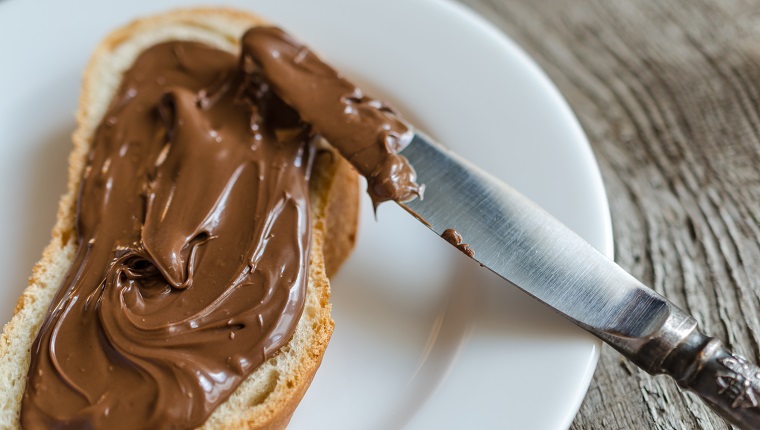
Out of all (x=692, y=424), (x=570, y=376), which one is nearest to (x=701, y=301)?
(x=692, y=424)

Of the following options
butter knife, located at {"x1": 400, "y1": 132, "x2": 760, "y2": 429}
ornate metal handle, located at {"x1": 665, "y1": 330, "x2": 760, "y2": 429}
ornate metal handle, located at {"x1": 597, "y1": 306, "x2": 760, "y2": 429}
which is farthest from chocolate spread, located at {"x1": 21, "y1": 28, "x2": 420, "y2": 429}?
ornate metal handle, located at {"x1": 665, "y1": 330, "x2": 760, "y2": 429}

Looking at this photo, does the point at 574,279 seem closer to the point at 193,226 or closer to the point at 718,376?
the point at 718,376

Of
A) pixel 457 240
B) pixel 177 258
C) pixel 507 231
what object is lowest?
pixel 177 258

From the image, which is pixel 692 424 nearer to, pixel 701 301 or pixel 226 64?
pixel 701 301

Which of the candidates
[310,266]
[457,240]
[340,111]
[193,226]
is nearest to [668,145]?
[457,240]

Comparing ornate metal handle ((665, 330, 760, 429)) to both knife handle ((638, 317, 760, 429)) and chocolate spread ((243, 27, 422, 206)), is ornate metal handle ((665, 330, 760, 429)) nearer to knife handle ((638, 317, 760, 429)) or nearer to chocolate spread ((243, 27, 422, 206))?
knife handle ((638, 317, 760, 429))

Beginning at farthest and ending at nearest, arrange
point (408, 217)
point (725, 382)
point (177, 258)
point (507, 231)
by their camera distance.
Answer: point (408, 217) < point (507, 231) < point (177, 258) < point (725, 382)

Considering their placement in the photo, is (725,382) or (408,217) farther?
(408,217)

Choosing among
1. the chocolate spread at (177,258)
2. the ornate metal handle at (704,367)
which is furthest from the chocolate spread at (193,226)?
the ornate metal handle at (704,367)
